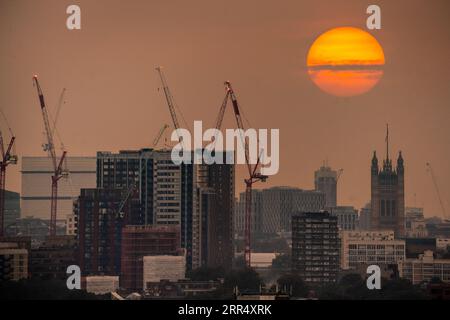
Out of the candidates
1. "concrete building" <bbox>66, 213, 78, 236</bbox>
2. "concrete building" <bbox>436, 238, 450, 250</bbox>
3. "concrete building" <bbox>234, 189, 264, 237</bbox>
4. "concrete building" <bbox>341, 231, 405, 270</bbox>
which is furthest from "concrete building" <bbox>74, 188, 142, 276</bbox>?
"concrete building" <bbox>436, 238, 450, 250</bbox>

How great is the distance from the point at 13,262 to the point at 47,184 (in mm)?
9055

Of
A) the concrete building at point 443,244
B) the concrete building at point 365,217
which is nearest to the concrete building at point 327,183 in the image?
the concrete building at point 365,217

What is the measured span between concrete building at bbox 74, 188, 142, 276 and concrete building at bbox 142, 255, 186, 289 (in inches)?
43.7

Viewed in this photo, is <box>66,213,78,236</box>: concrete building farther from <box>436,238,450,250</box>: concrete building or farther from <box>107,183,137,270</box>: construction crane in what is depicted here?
<box>436,238,450,250</box>: concrete building

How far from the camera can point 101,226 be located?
53250 millimetres

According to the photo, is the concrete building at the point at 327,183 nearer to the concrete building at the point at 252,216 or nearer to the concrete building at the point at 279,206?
the concrete building at the point at 279,206

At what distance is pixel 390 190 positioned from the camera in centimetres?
5366
